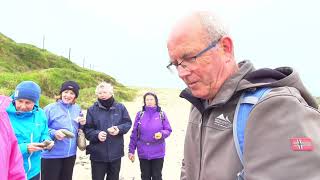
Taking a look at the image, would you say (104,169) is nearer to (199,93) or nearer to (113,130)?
(113,130)

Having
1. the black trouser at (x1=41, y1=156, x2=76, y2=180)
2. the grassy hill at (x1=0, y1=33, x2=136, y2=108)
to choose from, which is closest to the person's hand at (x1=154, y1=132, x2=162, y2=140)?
the black trouser at (x1=41, y1=156, x2=76, y2=180)

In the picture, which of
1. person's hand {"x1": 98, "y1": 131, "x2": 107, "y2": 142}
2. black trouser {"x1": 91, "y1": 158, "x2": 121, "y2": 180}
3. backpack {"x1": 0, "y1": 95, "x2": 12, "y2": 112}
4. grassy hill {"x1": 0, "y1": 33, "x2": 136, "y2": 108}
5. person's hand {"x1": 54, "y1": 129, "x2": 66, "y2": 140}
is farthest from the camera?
grassy hill {"x1": 0, "y1": 33, "x2": 136, "y2": 108}

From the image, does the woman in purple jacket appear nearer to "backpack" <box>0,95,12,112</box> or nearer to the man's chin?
"backpack" <box>0,95,12,112</box>

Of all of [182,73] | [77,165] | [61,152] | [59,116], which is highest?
[182,73]

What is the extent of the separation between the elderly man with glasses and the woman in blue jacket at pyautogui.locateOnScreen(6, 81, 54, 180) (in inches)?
133

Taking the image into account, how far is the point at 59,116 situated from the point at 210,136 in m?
4.55

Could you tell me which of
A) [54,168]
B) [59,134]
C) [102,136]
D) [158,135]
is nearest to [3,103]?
[59,134]

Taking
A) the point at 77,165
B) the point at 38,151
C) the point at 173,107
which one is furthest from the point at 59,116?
the point at 173,107

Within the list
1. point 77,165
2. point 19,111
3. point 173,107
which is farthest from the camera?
point 173,107

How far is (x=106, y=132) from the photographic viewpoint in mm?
6141

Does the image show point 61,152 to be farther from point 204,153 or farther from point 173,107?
point 173,107

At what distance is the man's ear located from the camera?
1.64m

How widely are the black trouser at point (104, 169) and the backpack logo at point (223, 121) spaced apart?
4.81m

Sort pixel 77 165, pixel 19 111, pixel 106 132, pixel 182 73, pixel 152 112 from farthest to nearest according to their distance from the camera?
pixel 77 165 → pixel 152 112 → pixel 106 132 → pixel 19 111 → pixel 182 73
